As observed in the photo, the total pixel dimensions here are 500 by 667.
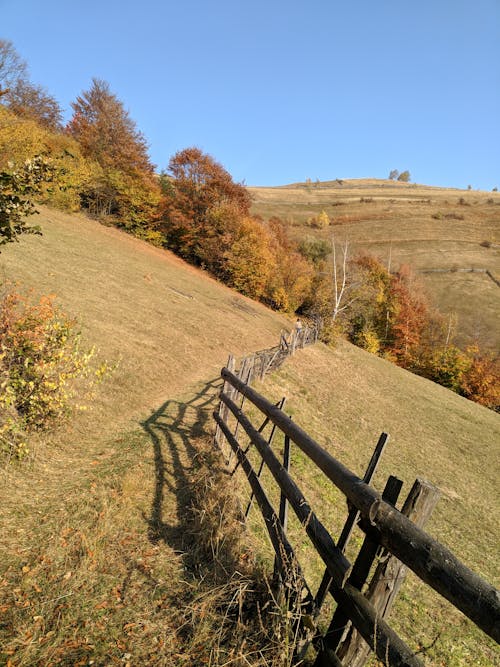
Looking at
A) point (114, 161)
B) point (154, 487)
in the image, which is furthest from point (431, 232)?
point (154, 487)

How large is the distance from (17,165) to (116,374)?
690cm

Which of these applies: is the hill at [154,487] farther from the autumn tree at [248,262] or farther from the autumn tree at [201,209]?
the autumn tree at [201,209]

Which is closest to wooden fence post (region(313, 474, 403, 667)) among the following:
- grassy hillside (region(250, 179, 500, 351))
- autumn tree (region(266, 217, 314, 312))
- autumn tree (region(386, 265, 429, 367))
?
autumn tree (region(266, 217, 314, 312))

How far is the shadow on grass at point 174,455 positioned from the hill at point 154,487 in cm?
3

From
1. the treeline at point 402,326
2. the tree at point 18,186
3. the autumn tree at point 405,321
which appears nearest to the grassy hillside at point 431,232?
the treeline at point 402,326

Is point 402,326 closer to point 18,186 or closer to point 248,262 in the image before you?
point 248,262

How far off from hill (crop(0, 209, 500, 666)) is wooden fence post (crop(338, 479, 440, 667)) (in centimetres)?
65

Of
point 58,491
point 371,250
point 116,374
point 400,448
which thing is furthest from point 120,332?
point 371,250

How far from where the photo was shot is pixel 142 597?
3.34 m

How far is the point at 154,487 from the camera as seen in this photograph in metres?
5.28

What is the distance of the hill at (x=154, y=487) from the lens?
117 inches

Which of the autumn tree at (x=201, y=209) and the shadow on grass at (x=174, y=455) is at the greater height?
the autumn tree at (x=201, y=209)

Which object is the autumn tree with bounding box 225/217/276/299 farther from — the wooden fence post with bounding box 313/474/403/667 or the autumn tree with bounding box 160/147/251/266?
the wooden fence post with bounding box 313/474/403/667

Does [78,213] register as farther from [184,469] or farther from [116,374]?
[184,469]
